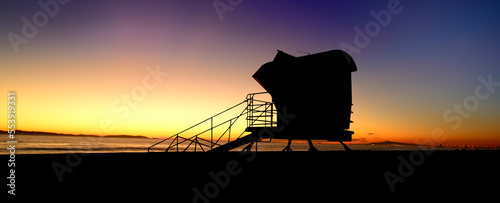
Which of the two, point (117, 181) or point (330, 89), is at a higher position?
point (330, 89)

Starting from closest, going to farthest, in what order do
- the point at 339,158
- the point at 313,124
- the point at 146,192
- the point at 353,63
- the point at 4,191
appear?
the point at 4,191 → the point at 146,192 → the point at 313,124 → the point at 353,63 → the point at 339,158

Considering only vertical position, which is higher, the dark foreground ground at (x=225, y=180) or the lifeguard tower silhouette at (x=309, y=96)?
the lifeguard tower silhouette at (x=309, y=96)

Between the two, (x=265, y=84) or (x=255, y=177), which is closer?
(x=255, y=177)

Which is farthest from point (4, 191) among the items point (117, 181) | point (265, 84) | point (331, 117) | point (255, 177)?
point (331, 117)

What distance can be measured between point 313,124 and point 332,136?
4.75 feet

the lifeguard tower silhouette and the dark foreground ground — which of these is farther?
the lifeguard tower silhouette

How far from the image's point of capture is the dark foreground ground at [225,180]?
10.1 metres

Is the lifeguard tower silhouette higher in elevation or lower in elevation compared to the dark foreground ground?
higher

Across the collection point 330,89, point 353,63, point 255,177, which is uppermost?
point 353,63

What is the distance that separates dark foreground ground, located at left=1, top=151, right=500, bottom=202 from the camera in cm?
1010

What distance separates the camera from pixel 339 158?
19203 mm

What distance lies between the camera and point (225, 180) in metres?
12.3

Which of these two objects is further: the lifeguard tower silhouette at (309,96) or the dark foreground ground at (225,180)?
the lifeguard tower silhouette at (309,96)

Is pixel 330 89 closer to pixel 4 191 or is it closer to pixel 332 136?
pixel 332 136
